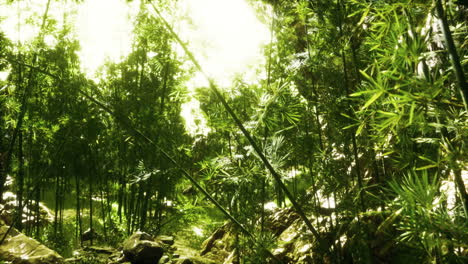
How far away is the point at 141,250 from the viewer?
488cm

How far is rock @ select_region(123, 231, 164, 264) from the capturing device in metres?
4.90

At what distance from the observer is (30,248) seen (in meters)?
4.79

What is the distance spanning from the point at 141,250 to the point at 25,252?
167cm

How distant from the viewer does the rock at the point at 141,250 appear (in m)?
4.90

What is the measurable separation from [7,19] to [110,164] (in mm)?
3309

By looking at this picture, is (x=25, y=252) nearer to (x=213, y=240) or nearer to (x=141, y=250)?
(x=141, y=250)

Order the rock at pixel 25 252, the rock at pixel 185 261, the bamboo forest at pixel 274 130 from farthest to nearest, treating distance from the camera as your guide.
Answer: the rock at pixel 185 261 → the rock at pixel 25 252 → the bamboo forest at pixel 274 130

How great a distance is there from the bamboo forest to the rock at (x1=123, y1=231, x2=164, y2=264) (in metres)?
0.02

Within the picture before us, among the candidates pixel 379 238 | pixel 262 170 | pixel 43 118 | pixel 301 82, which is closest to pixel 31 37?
pixel 43 118

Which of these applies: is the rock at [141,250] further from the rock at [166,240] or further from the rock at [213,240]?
the rock at [166,240]

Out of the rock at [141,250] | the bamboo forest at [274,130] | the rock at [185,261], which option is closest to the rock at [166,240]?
the bamboo forest at [274,130]

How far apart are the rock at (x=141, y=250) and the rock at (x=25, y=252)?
0.95 meters

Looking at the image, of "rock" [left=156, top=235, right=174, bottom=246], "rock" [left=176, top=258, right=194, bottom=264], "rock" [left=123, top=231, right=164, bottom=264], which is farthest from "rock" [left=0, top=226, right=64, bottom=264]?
"rock" [left=156, top=235, right=174, bottom=246]

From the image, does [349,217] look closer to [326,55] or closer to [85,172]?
[326,55]
